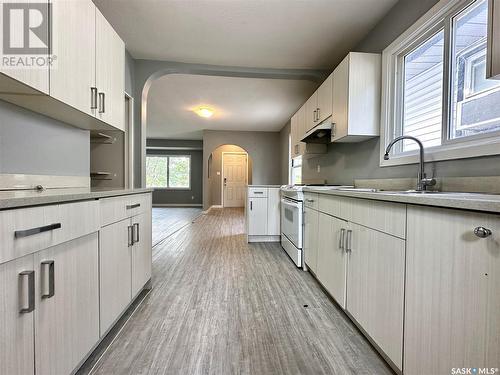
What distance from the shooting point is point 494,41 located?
911 millimetres

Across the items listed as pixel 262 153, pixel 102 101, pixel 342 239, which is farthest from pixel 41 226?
pixel 262 153

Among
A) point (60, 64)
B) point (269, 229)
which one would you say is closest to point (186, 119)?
point (269, 229)

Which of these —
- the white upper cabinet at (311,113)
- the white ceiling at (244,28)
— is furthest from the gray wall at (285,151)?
the white ceiling at (244,28)

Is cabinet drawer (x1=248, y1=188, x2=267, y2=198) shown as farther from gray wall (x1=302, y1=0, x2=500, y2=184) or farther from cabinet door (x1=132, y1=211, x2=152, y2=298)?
cabinet door (x1=132, y1=211, x2=152, y2=298)

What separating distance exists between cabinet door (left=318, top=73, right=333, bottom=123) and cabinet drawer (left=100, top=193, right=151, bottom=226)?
6.75 ft

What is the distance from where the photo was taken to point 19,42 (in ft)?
3.45

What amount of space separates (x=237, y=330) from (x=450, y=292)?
118 cm

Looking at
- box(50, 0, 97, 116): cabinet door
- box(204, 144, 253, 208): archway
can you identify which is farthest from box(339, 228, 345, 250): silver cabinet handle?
box(204, 144, 253, 208): archway

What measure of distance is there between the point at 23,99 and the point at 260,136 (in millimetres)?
6796

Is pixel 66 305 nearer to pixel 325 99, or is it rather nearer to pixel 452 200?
pixel 452 200

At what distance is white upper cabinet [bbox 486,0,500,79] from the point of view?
35.4 inches

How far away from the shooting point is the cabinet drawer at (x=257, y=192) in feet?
12.7

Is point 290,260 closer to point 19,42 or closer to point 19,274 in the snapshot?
point 19,274

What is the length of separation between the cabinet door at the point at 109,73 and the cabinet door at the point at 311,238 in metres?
1.90
